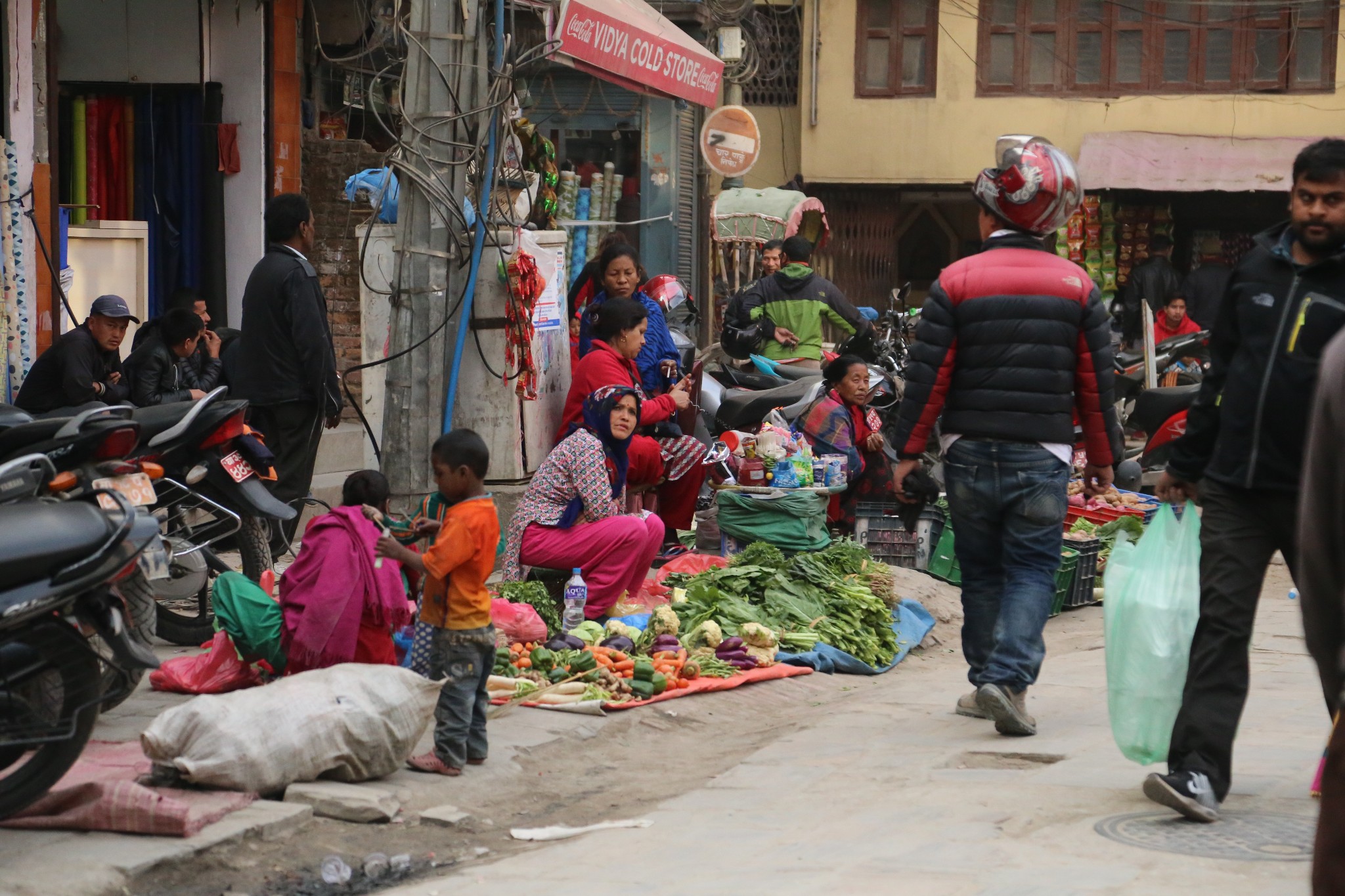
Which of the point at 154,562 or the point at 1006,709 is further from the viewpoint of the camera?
the point at 1006,709

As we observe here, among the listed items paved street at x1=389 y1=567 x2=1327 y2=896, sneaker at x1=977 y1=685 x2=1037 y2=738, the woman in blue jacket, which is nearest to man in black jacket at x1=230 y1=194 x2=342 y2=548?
the woman in blue jacket

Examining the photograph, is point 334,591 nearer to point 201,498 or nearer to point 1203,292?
point 201,498

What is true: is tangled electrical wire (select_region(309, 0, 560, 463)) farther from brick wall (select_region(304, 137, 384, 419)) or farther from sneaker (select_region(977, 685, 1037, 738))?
brick wall (select_region(304, 137, 384, 419))

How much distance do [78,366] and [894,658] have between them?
4.34 meters

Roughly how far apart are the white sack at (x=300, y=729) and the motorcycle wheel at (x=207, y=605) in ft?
7.23

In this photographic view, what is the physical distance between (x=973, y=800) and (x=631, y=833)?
3.58 ft

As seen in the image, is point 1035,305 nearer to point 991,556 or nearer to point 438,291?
point 991,556

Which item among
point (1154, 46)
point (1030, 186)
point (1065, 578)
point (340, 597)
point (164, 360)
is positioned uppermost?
point (1154, 46)

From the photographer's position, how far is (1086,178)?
2161cm

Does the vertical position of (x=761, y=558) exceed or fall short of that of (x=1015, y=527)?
it falls short

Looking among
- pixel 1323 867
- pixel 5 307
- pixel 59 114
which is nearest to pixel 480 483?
pixel 1323 867

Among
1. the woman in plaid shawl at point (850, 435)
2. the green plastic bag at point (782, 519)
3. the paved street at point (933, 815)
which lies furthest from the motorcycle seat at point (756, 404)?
the paved street at point (933, 815)

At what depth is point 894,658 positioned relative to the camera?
28.2 ft

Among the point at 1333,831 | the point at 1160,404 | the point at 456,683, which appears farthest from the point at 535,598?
the point at 1160,404
